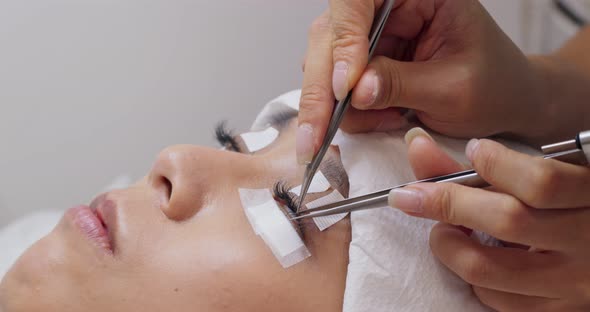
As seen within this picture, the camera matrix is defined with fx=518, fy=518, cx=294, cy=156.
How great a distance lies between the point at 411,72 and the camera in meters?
0.87

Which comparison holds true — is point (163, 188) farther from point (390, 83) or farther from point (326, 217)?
point (390, 83)

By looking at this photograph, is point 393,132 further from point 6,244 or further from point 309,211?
point 6,244

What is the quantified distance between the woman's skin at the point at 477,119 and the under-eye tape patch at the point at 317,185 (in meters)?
0.08

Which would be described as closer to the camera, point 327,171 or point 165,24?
point 327,171

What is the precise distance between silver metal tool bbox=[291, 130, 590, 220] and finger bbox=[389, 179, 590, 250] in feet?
0.08

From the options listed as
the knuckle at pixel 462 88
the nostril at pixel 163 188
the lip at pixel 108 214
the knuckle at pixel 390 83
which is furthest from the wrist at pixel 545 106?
the lip at pixel 108 214

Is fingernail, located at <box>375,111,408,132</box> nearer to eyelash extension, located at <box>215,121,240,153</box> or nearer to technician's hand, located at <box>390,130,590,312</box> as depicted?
technician's hand, located at <box>390,130,590,312</box>

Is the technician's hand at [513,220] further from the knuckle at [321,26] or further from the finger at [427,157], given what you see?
the knuckle at [321,26]

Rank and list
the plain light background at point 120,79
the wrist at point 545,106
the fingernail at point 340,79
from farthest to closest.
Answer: the plain light background at point 120,79 → the wrist at point 545,106 → the fingernail at point 340,79

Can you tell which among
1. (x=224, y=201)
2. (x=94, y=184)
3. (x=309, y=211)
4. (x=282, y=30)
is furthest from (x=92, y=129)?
(x=309, y=211)

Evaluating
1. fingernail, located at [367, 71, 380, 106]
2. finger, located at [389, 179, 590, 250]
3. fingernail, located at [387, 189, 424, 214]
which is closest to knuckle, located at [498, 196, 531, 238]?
finger, located at [389, 179, 590, 250]

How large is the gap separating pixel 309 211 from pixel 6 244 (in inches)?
40.8

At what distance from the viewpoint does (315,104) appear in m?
0.82

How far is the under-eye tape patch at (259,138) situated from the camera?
1057 mm
